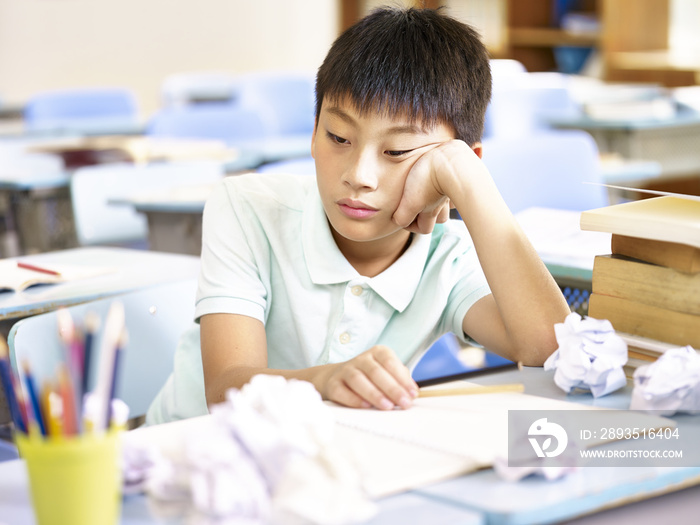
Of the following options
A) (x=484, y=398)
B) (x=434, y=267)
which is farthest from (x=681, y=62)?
(x=484, y=398)

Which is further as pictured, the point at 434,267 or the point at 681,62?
the point at 681,62

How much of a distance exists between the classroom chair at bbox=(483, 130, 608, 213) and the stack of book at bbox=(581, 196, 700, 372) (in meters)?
1.18

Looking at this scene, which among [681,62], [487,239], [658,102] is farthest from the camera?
[681,62]

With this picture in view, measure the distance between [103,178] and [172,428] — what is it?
195 cm

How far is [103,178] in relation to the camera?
8.89 ft

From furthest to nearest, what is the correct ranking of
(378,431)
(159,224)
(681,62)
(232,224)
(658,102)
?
(681,62) → (658,102) → (159,224) → (232,224) → (378,431)

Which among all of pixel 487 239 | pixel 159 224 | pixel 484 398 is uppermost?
pixel 487 239

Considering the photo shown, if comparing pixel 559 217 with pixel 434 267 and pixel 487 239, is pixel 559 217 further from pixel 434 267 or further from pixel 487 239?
pixel 487 239

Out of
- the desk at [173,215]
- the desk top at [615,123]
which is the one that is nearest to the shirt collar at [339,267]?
the desk at [173,215]

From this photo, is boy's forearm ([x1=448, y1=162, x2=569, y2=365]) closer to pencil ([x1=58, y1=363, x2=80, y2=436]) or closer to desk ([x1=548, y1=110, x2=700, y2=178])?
pencil ([x1=58, y1=363, x2=80, y2=436])

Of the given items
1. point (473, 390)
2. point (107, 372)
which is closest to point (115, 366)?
point (107, 372)

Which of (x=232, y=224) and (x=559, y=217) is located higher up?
(x=232, y=224)

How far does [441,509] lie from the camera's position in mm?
702

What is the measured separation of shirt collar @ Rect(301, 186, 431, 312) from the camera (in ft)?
4.11
